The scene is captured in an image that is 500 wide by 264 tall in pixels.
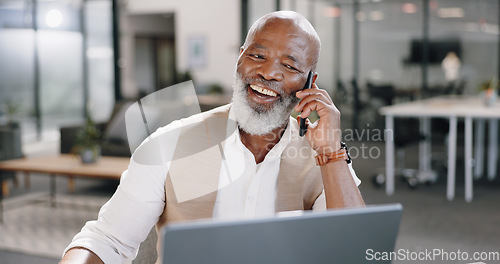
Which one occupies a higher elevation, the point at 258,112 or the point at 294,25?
the point at 294,25

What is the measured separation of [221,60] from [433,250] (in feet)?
25.5

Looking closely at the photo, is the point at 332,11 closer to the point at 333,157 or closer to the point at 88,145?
the point at 88,145

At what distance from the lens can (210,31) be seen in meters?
10.8

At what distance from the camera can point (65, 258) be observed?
1.26m

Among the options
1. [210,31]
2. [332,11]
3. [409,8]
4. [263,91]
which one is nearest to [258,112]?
[263,91]

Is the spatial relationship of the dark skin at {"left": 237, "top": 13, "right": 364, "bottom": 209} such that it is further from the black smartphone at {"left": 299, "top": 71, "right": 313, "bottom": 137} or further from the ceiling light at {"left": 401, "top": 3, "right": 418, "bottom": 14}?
the ceiling light at {"left": 401, "top": 3, "right": 418, "bottom": 14}

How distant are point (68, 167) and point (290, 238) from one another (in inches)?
165

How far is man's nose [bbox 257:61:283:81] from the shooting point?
4.57 ft

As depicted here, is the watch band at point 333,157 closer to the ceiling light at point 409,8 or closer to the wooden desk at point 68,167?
the wooden desk at point 68,167

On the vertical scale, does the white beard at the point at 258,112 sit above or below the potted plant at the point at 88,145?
above

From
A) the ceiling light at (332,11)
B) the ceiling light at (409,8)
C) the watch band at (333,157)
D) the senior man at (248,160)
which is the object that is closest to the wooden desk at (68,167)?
the senior man at (248,160)

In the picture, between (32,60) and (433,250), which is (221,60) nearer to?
(32,60)

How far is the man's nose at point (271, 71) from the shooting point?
4.57ft

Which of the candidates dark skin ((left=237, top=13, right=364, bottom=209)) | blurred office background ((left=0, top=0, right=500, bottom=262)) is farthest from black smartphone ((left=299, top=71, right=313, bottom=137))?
blurred office background ((left=0, top=0, right=500, bottom=262))
